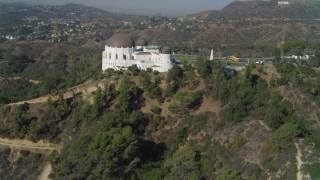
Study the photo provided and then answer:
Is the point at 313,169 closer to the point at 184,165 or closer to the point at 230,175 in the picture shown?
the point at 230,175

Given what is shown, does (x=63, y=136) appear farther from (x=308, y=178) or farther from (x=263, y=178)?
(x=308, y=178)

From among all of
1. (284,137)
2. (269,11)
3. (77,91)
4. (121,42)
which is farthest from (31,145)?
(269,11)

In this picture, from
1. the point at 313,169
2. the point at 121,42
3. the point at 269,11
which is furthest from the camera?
the point at 269,11

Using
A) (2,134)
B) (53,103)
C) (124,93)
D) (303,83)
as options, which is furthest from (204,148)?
(2,134)

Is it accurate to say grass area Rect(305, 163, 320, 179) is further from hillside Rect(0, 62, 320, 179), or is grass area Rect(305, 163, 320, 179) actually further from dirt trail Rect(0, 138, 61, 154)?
dirt trail Rect(0, 138, 61, 154)

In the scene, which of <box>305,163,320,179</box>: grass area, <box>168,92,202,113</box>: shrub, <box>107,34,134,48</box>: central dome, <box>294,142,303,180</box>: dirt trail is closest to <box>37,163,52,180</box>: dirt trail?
<box>168,92,202,113</box>: shrub

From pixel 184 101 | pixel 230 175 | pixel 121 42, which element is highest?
pixel 121 42

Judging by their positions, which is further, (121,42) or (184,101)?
(121,42)

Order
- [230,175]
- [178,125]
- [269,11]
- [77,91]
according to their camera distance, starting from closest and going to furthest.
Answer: [230,175], [178,125], [77,91], [269,11]

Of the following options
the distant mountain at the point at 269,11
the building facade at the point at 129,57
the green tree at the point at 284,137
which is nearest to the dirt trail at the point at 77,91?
the building facade at the point at 129,57
